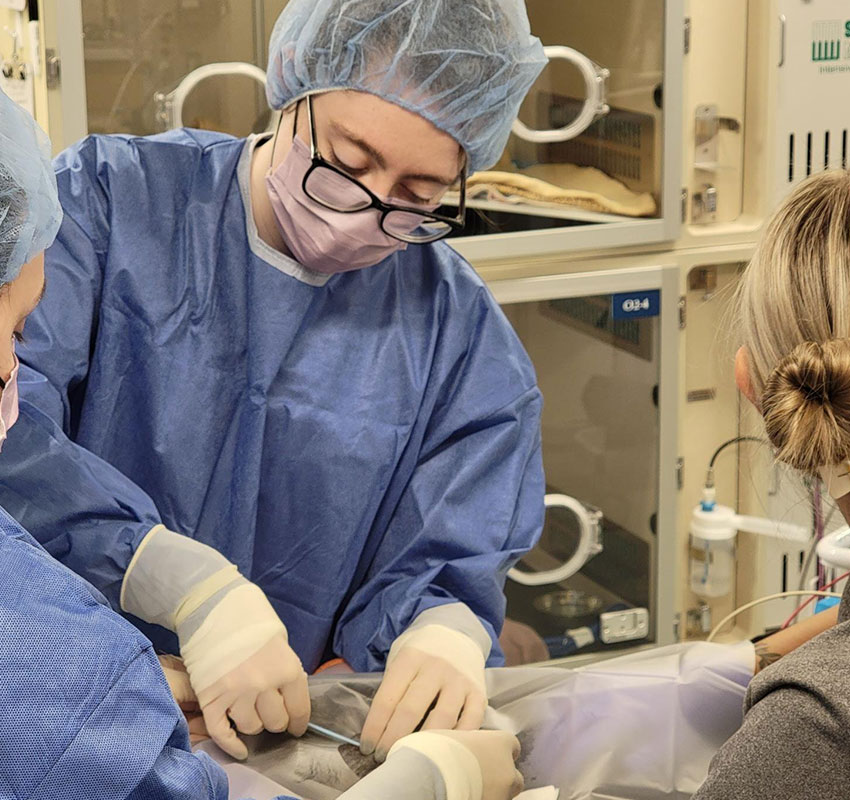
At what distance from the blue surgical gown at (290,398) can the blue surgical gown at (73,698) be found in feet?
1.86

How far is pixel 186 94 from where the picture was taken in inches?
83.5

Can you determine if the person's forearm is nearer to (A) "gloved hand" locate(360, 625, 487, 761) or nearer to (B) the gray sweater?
(A) "gloved hand" locate(360, 625, 487, 761)

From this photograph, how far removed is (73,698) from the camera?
0.77m

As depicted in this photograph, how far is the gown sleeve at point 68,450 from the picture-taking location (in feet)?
4.28

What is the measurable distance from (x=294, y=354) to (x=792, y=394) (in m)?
0.68

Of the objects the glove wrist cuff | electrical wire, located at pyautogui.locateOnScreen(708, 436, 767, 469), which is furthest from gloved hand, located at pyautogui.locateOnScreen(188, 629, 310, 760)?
electrical wire, located at pyautogui.locateOnScreen(708, 436, 767, 469)

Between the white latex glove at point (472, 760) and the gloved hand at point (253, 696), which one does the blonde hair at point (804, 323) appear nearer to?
the white latex glove at point (472, 760)

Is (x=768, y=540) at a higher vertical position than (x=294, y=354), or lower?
lower

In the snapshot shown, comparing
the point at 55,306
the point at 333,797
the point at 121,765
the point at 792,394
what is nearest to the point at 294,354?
the point at 55,306

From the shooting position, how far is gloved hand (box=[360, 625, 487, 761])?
132 cm

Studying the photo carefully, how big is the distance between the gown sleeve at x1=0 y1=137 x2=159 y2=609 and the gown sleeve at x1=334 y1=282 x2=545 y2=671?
309 millimetres

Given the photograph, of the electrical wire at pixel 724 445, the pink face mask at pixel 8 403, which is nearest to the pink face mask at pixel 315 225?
the pink face mask at pixel 8 403

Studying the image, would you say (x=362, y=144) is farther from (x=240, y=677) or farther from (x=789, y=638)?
(x=789, y=638)

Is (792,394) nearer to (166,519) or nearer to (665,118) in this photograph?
(166,519)
